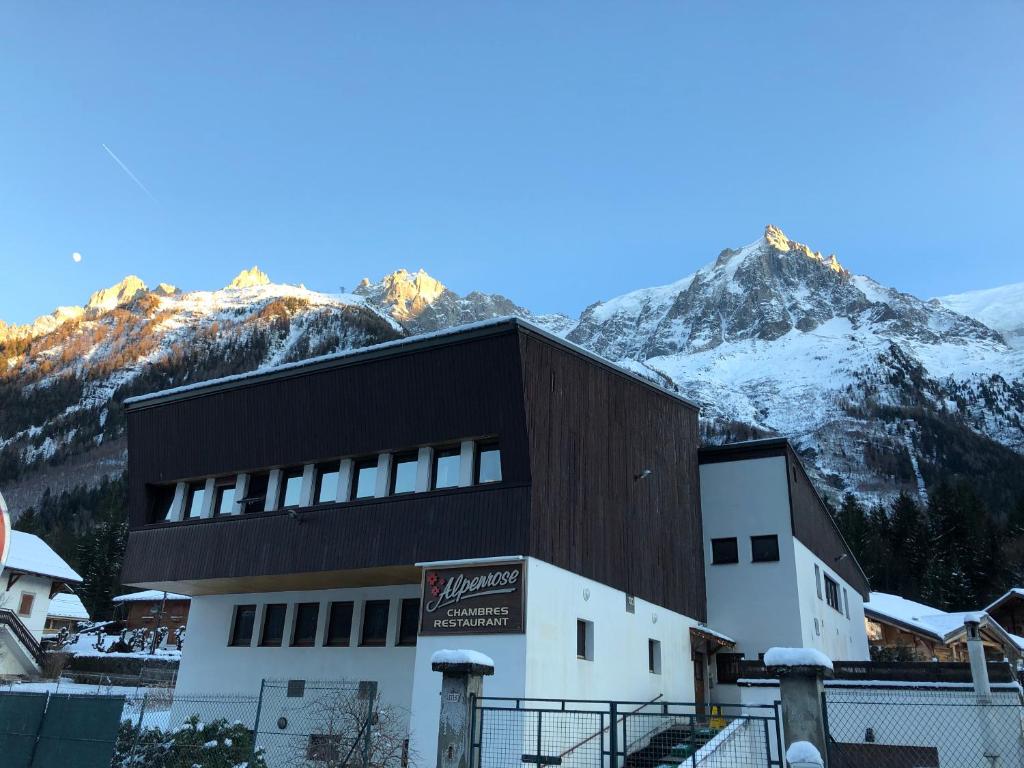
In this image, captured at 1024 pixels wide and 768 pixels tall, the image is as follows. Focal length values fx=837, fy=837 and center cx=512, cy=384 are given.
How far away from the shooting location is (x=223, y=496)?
2806 cm

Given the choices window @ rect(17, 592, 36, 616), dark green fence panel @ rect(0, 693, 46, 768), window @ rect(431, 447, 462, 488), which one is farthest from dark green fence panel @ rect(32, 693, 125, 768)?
window @ rect(17, 592, 36, 616)

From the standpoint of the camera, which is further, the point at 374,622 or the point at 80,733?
the point at 374,622

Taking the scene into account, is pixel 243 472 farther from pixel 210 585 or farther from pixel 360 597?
pixel 360 597

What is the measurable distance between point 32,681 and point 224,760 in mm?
31003

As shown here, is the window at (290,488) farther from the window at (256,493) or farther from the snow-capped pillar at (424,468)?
the snow-capped pillar at (424,468)

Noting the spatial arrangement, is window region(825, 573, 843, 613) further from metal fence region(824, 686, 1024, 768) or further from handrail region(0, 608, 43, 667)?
handrail region(0, 608, 43, 667)

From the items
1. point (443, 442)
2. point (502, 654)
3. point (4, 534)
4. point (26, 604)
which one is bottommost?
point (4, 534)

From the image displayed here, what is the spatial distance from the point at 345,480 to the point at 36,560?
4673 centimetres

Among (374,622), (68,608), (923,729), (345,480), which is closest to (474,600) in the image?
(374,622)

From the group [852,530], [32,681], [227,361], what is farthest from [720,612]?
[227,361]

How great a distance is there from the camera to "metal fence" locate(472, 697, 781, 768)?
16531mm

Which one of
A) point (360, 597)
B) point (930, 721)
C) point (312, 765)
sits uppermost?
point (360, 597)

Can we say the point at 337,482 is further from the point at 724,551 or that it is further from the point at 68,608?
the point at 68,608

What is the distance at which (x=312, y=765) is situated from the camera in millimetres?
21609
